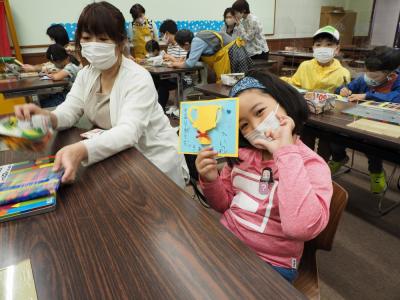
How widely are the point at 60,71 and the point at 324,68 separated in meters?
2.84

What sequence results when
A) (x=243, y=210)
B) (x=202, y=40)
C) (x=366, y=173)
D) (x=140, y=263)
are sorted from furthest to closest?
(x=202, y=40) → (x=366, y=173) → (x=243, y=210) → (x=140, y=263)

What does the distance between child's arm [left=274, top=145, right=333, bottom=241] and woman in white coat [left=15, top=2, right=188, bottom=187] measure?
650 millimetres

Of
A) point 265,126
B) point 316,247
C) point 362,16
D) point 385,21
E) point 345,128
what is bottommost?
point 316,247

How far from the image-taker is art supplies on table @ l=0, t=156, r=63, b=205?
2.77ft

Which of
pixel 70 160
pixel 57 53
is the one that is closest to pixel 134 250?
pixel 70 160

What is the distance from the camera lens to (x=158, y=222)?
0.75 metres

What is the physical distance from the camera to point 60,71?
3.42 metres

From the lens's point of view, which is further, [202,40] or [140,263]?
[202,40]

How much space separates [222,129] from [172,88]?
167 inches

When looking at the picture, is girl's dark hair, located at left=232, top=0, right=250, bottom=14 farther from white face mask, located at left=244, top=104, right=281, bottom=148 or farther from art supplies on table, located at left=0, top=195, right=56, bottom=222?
art supplies on table, located at left=0, top=195, right=56, bottom=222

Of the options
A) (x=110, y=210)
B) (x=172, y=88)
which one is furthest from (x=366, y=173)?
(x=172, y=88)

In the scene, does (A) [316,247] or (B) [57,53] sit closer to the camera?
(A) [316,247]

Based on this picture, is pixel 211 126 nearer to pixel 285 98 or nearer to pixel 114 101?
pixel 285 98

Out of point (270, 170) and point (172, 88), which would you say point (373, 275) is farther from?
point (172, 88)
